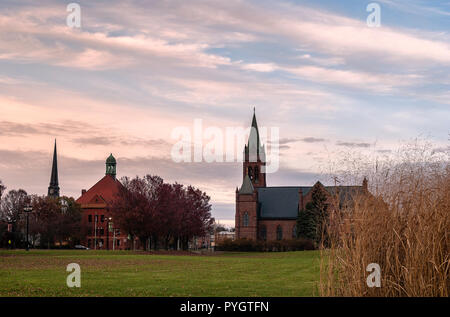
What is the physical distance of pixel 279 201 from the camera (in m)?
108

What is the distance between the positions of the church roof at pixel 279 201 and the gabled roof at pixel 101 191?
97.6ft

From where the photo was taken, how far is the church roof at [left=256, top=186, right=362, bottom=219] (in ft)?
347

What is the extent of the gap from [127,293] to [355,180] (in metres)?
7.75

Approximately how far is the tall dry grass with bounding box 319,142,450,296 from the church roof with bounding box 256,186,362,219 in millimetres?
92545

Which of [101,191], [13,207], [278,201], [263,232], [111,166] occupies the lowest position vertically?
[263,232]

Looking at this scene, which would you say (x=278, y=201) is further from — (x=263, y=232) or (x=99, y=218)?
(x=99, y=218)

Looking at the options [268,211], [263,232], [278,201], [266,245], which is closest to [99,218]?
[263,232]

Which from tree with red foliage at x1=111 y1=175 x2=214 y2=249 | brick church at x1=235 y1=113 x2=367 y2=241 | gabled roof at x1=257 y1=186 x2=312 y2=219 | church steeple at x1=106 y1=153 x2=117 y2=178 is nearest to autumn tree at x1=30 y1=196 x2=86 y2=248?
church steeple at x1=106 y1=153 x2=117 y2=178

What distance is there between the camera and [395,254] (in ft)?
32.6

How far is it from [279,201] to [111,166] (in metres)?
41.6

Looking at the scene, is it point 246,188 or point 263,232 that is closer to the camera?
point 263,232

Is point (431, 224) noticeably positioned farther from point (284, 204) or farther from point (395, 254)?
point (284, 204)

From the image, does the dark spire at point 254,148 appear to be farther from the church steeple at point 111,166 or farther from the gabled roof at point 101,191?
the church steeple at point 111,166
